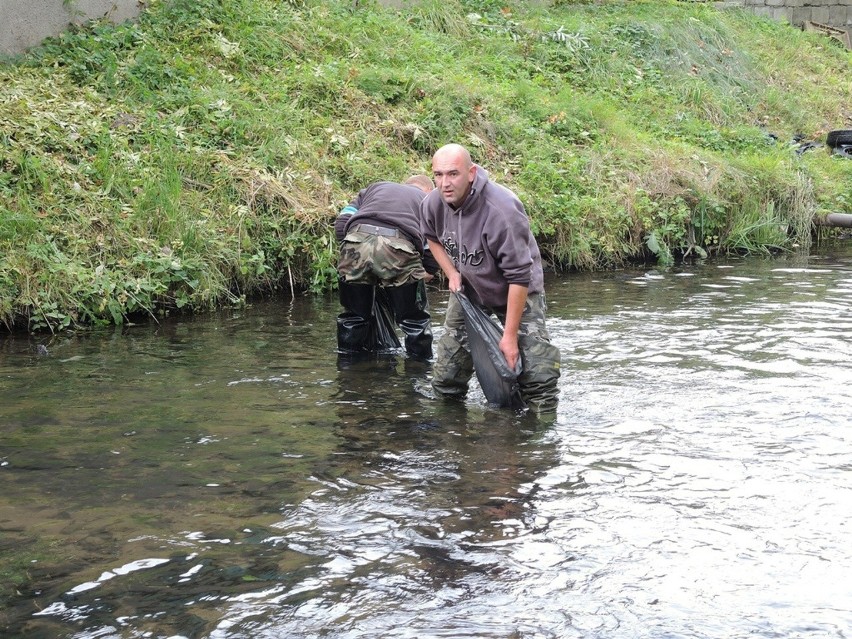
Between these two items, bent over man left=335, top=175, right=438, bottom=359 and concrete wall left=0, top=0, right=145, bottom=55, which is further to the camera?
concrete wall left=0, top=0, right=145, bottom=55

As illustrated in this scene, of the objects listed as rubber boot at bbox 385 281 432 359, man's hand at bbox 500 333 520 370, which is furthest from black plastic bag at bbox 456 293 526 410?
rubber boot at bbox 385 281 432 359

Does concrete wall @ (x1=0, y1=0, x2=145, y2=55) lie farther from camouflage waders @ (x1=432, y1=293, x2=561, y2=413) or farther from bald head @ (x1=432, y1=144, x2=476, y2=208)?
bald head @ (x1=432, y1=144, x2=476, y2=208)

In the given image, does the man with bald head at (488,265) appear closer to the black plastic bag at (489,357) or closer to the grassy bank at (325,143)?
the black plastic bag at (489,357)

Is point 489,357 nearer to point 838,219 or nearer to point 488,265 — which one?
point 488,265

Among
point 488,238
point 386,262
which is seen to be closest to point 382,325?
point 386,262

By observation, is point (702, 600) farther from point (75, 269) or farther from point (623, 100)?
point (623, 100)

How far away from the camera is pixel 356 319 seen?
8367 millimetres

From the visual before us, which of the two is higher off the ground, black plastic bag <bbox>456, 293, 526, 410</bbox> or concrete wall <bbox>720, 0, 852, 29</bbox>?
concrete wall <bbox>720, 0, 852, 29</bbox>

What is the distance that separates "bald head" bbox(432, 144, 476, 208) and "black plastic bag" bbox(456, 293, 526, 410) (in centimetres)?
73

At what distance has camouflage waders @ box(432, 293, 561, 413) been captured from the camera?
656 centimetres

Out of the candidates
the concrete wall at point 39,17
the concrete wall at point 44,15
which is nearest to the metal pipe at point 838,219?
the concrete wall at point 44,15

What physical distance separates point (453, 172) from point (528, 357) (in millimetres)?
1304

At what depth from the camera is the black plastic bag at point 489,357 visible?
6.47m

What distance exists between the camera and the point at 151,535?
15.5ft
